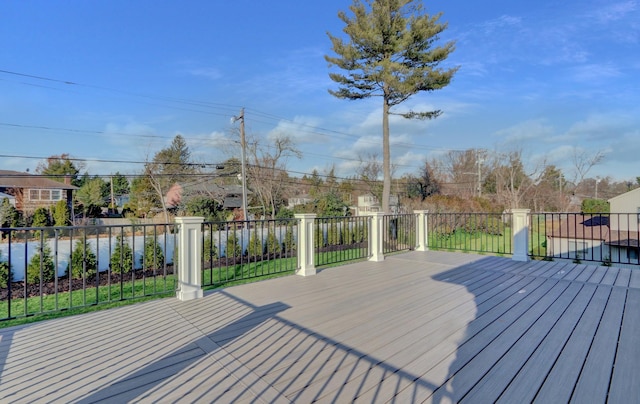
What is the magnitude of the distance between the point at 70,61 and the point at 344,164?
19644mm

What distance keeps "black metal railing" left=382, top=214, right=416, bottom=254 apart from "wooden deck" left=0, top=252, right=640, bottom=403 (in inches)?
122

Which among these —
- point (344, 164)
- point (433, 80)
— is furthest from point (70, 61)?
point (344, 164)

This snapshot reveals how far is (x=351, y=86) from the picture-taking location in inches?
457

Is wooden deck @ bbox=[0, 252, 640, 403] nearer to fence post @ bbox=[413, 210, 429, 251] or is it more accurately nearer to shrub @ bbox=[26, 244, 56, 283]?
fence post @ bbox=[413, 210, 429, 251]

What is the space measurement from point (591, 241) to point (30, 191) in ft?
107

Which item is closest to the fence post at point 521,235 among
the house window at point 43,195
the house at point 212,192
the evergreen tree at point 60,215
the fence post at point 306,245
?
the fence post at point 306,245

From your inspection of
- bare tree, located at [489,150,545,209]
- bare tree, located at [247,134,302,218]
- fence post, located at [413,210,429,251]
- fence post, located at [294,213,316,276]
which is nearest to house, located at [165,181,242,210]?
bare tree, located at [247,134,302,218]

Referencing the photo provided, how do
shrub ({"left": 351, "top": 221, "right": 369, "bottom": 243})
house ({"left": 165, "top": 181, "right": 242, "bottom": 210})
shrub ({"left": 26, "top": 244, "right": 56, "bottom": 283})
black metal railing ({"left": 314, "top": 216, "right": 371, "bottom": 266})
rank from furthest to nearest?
house ({"left": 165, "top": 181, "right": 242, "bottom": 210}) < shrub ({"left": 26, "top": 244, "right": 56, "bottom": 283}) < shrub ({"left": 351, "top": 221, "right": 369, "bottom": 243}) < black metal railing ({"left": 314, "top": 216, "right": 371, "bottom": 266})

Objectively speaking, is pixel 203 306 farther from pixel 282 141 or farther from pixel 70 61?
pixel 282 141

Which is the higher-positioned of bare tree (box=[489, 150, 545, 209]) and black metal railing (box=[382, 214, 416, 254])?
bare tree (box=[489, 150, 545, 209])

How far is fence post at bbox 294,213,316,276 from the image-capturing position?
15.0ft

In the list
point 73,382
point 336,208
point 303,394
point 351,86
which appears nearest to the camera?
point 303,394

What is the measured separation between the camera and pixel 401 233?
277 inches

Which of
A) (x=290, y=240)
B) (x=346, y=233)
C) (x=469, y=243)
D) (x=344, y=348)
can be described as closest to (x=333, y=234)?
(x=346, y=233)
